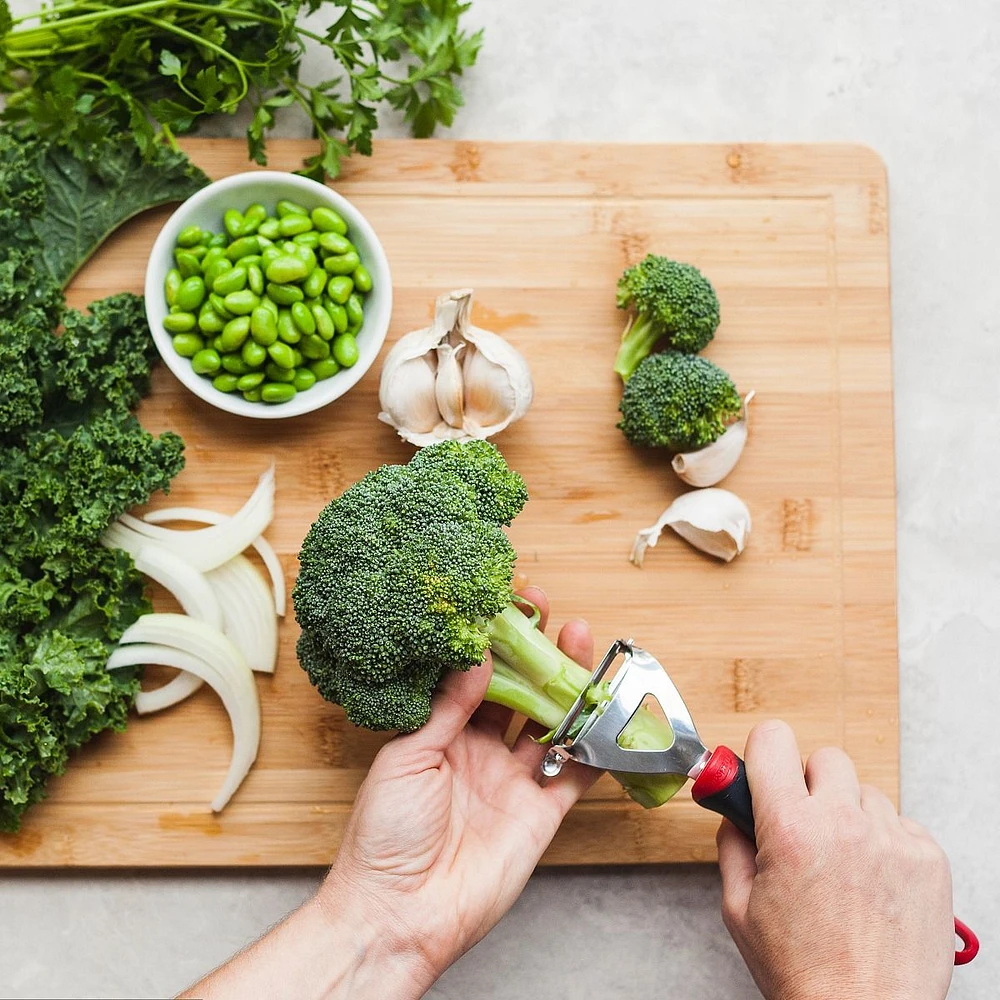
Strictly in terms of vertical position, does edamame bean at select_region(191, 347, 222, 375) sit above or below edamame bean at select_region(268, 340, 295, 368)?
below

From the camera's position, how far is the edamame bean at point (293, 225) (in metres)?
2.63

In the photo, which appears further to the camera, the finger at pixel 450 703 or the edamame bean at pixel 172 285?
the edamame bean at pixel 172 285

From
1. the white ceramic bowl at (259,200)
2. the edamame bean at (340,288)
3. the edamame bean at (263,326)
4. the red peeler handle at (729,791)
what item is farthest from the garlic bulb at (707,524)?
the edamame bean at (263,326)

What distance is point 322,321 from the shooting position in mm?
2584

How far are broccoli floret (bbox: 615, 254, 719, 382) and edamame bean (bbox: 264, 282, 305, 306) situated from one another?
2.89 feet

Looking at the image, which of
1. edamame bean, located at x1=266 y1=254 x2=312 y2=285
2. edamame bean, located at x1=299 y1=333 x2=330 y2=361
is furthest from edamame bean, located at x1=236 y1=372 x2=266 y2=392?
edamame bean, located at x1=266 y1=254 x2=312 y2=285

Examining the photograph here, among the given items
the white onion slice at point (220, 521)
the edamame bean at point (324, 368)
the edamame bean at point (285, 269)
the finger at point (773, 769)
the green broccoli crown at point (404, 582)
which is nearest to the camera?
the green broccoli crown at point (404, 582)

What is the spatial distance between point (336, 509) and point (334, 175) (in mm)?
999

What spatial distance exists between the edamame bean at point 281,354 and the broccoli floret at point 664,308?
2.95 ft

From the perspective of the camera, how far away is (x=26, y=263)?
263cm

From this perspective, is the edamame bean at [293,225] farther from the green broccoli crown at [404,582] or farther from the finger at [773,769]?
the finger at [773,769]

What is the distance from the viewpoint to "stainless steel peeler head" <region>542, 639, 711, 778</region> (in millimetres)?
2416

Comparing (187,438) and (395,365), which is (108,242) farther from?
(395,365)

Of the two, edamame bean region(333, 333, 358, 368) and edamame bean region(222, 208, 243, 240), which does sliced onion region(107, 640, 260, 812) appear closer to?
edamame bean region(333, 333, 358, 368)
